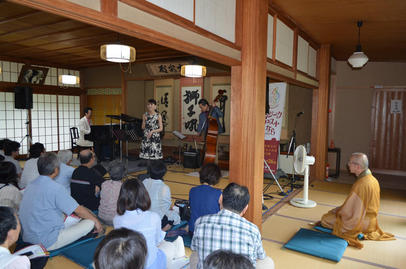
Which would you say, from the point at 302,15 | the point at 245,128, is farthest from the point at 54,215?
the point at 302,15

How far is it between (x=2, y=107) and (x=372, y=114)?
9943mm

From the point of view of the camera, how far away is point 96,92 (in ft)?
32.4

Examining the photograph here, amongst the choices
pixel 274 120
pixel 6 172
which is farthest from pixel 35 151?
pixel 274 120

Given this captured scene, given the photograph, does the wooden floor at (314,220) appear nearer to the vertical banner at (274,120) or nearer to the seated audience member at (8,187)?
the seated audience member at (8,187)

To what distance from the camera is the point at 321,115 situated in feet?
19.6

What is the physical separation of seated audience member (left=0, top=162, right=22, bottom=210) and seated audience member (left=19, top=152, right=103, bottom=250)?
0.39 meters

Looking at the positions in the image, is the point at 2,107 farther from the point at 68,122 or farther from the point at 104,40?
the point at 104,40

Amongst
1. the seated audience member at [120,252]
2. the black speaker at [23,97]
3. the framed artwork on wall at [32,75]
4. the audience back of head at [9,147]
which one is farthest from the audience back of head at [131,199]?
the framed artwork on wall at [32,75]

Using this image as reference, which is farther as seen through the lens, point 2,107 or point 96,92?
point 96,92

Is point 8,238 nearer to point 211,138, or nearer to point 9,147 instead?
point 9,147

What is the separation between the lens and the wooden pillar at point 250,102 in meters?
3.09

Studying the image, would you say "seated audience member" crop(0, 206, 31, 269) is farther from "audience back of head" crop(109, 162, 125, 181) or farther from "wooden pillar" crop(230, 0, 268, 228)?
"wooden pillar" crop(230, 0, 268, 228)

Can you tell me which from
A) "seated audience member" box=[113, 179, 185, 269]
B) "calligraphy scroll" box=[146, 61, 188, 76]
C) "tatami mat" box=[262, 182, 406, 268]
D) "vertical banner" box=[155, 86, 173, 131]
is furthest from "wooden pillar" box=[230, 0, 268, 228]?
"vertical banner" box=[155, 86, 173, 131]

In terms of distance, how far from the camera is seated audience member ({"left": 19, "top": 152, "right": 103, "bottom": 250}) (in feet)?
7.75
